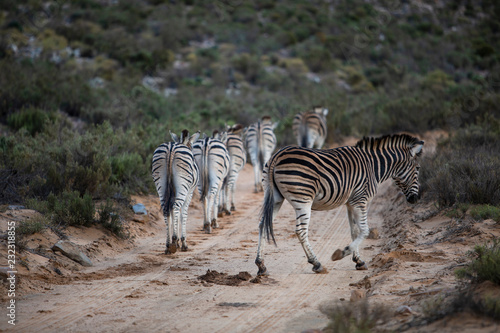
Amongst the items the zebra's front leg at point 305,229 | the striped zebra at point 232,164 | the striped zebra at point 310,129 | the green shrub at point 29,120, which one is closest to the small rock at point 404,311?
the zebra's front leg at point 305,229

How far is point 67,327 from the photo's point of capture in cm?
500

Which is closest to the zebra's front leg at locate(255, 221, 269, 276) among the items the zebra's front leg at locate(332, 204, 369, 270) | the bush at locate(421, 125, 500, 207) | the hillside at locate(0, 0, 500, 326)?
the zebra's front leg at locate(332, 204, 369, 270)

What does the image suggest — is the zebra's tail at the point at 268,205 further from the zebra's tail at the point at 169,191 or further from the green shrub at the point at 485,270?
the green shrub at the point at 485,270

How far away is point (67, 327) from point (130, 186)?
6.57 meters

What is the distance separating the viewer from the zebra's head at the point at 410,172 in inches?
319

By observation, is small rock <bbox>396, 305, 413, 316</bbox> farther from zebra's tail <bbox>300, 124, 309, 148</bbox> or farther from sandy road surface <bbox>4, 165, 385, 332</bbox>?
zebra's tail <bbox>300, 124, 309, 148</bbox>

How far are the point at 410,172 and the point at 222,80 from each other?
2601cm

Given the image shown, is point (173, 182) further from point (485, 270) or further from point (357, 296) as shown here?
point (485, 270)

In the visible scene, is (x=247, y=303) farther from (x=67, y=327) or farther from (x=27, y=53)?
(x=27, y=53)

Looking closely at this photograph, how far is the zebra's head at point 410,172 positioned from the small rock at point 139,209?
18.6ft

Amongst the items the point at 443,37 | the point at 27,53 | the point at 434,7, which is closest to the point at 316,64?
the point at 443,37

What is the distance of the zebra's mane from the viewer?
7898 mm

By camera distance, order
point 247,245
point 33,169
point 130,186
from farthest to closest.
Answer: point 130,186, point 33,169, point 247,245

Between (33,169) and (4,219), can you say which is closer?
(4,219)
